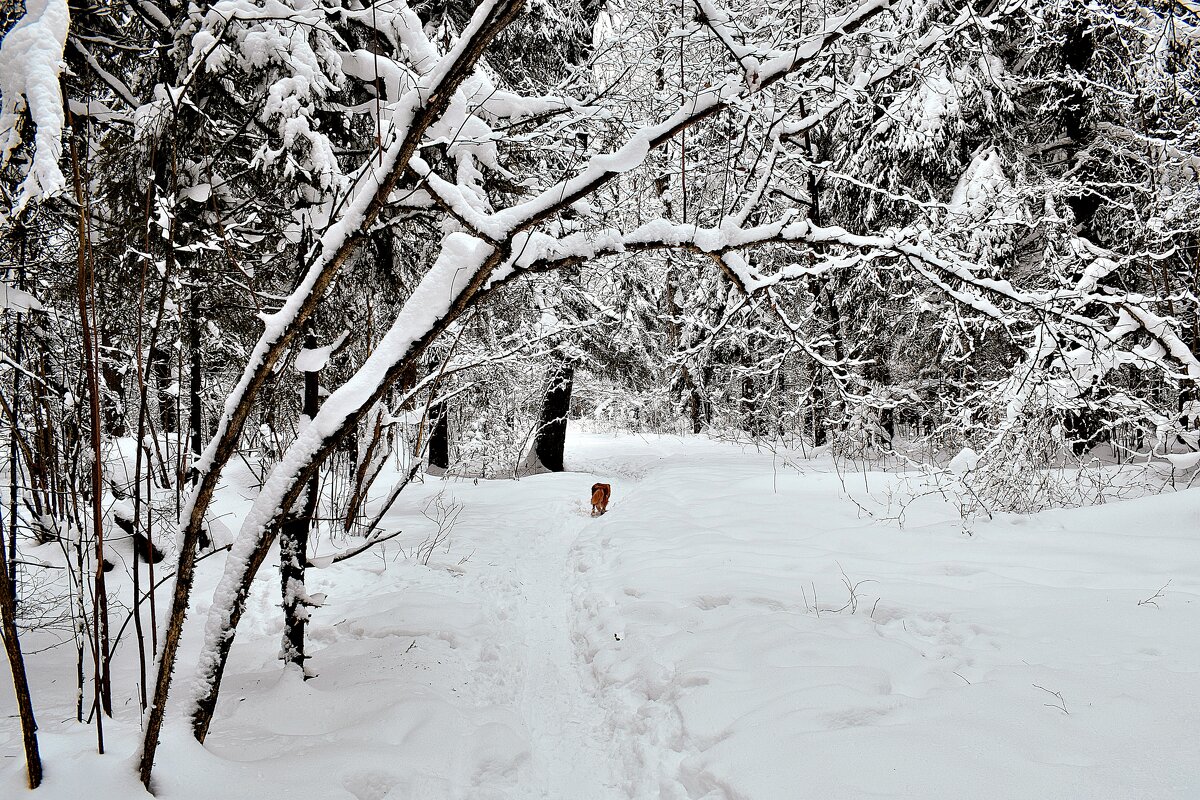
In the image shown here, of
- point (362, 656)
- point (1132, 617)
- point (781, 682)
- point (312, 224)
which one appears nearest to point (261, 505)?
point (312, 224)

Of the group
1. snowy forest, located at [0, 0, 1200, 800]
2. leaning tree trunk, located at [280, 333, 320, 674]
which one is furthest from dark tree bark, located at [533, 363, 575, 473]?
leaning tree trunk, located at [280, 333, 320, 674]

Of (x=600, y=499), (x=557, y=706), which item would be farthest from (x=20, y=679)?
(x=600, y=499)

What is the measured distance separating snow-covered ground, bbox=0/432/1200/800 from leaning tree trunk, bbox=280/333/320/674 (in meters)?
0.15

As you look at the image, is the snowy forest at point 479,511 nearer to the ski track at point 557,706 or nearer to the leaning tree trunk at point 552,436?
the ski track at point 557,706

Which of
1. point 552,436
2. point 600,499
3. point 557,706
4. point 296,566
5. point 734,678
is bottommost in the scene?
point 557,706

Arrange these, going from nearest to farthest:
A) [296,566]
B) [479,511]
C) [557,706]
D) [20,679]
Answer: [20,679] < [296,566] < [557,706] < [479,511]

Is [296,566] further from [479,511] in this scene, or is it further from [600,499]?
[600,499]

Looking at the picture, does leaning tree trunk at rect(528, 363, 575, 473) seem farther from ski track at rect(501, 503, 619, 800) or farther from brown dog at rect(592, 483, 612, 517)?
ski track at rect(501, 503, 619, 800)

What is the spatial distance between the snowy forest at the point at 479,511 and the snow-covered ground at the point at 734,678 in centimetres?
2

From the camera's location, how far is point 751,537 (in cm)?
517

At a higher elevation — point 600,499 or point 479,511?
point 600,499

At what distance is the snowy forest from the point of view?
1883 mm

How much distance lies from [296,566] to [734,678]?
2311 mm

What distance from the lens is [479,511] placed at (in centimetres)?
745
